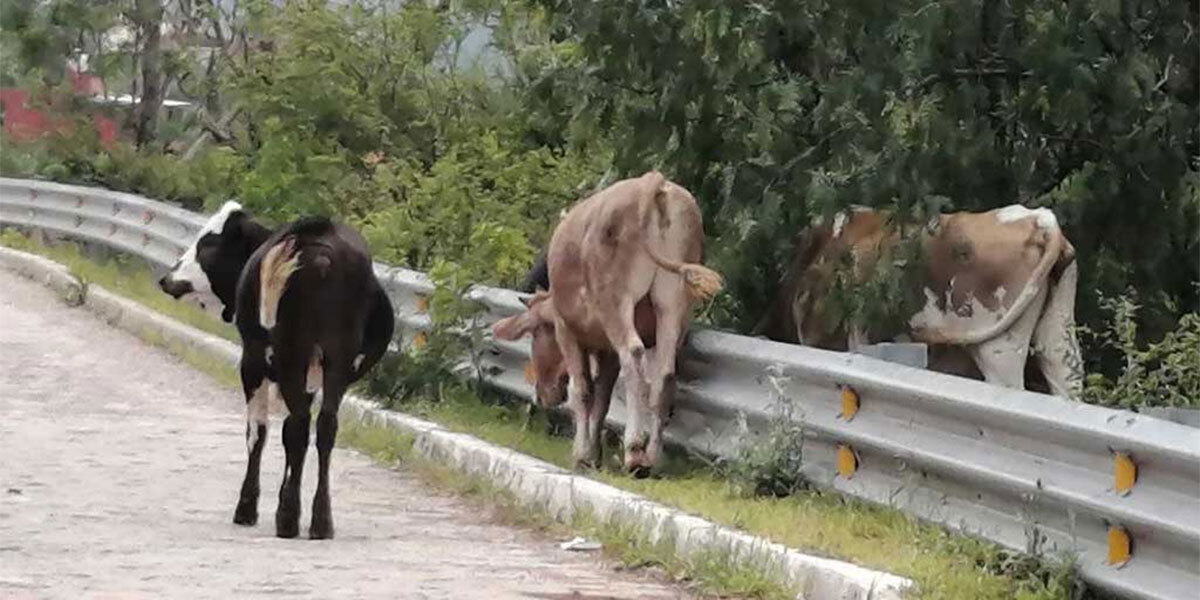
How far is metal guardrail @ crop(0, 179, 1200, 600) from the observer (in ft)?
23.6

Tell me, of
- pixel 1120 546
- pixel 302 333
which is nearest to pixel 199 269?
pixel 302 333

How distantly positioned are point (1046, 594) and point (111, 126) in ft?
80.3

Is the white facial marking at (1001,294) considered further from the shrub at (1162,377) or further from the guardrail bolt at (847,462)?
the guardrail bolt at (847,462)

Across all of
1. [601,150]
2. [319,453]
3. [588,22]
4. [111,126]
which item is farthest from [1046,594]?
[111,126]

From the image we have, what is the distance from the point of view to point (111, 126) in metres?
30.8

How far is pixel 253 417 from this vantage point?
34.2 feet

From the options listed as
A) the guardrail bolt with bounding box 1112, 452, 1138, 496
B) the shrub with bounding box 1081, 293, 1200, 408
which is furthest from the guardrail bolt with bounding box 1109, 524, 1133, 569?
the shrub with bounding box 1081, 293, 1200, 408

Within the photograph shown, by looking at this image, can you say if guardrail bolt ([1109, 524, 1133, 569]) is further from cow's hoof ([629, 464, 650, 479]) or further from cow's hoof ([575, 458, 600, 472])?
cow's hoof ([575, 458, 600, 472])

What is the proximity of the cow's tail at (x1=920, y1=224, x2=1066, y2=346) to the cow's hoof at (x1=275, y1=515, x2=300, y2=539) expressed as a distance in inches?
141

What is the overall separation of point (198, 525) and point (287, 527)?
47cm

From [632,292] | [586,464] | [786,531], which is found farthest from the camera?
[586,464]

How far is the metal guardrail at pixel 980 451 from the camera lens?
7203 mm

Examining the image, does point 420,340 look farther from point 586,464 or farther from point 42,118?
point 42,118

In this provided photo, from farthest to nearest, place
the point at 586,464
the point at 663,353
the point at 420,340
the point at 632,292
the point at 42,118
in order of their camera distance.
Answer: the point at 42,118
the point at 420,340
the point at 586,464
the point at 632,292
the point at 663,353
